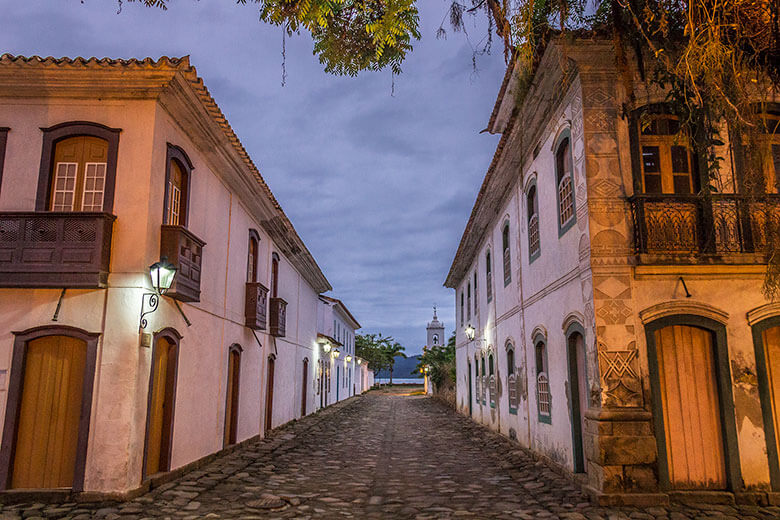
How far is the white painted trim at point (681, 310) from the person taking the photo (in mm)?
7824

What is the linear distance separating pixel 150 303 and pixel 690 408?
25.7 feet

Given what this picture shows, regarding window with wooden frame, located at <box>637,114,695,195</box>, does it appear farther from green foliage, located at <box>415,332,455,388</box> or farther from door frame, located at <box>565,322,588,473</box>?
green foliage, located at <box>415,332,455,388</box>

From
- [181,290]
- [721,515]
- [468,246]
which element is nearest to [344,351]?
[468,246]

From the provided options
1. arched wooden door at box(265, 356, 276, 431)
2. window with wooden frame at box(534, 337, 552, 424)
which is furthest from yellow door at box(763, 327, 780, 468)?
arched wooden door at box(265, 356, 276, 431)

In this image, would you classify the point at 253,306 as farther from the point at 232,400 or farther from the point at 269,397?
the point at 269,397

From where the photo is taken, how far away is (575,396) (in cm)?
898

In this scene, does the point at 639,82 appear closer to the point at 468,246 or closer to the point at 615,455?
the point at 615,455

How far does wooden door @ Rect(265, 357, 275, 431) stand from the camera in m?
16.1

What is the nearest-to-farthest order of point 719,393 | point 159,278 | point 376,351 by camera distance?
point 719,393 < point 159,278 < point 376,351

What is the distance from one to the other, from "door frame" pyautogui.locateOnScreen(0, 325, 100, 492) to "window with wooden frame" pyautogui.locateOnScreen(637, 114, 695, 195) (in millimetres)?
8246

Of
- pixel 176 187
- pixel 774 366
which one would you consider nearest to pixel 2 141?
pixel 176 187

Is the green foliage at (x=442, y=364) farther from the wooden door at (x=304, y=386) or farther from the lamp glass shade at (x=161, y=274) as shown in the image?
the lamp glass shade at (x=161, y=274)

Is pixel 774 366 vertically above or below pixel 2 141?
below

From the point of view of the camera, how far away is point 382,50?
508cm
